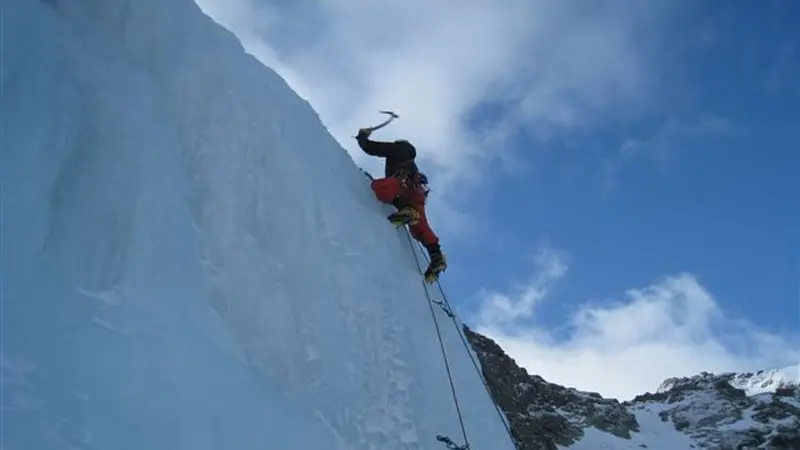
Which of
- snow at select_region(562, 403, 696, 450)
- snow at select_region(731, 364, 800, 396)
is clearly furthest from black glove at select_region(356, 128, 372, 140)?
snow at select_region(731, 364, 800, 396)

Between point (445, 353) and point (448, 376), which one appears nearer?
point (448, 376)

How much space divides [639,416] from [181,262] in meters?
30.0

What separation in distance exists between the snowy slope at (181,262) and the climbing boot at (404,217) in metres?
0.62

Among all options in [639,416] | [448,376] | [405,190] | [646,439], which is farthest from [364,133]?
[639,416]

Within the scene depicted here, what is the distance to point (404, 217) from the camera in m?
7.79

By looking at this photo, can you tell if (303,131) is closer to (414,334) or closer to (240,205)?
(240,205)

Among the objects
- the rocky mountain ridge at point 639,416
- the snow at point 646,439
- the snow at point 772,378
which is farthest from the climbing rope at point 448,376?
the snow at point 772,378

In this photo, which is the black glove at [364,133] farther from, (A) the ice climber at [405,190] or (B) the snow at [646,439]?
(B) the snow at [646,439]

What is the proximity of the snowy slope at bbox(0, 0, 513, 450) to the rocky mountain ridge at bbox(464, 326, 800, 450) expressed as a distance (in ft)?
62.0

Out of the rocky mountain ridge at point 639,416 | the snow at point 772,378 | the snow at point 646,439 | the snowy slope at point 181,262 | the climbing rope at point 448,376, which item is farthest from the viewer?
the snow at point 772,378

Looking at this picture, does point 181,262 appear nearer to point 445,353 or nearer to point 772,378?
point 445,353

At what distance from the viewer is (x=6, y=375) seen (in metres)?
3.11

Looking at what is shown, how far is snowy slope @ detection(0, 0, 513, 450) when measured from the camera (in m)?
3.50

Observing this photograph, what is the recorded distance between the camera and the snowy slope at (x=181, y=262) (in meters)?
3.50
